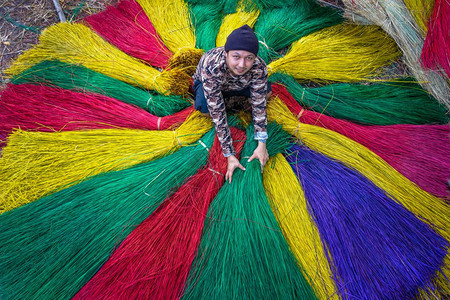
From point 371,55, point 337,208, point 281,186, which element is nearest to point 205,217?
point 281,186

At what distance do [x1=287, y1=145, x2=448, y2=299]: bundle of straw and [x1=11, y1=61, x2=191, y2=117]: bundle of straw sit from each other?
1.16 m

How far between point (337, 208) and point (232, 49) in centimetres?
109

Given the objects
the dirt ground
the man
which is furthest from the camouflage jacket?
the dirt ground

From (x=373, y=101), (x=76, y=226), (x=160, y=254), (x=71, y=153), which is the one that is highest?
(x=71, y=153)

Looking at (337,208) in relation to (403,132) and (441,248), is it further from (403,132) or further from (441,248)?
(403,132)

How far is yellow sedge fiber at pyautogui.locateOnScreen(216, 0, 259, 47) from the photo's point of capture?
2.39 m

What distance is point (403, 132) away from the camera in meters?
1.93

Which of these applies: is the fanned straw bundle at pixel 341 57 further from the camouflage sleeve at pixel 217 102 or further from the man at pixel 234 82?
the camouflage sleeve at pixel 217 102

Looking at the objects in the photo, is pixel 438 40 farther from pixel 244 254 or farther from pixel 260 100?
pixel 244 254

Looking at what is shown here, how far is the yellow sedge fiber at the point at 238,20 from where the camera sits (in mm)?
2389

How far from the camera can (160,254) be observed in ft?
4.96

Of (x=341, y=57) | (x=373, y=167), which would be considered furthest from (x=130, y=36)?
(x=373, y=167)

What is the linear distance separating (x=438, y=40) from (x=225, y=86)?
1519 mm

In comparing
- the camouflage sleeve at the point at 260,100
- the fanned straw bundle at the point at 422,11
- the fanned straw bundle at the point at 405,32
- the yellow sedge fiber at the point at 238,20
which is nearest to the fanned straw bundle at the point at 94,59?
the yellow sedge fiber at the point at 238,20
